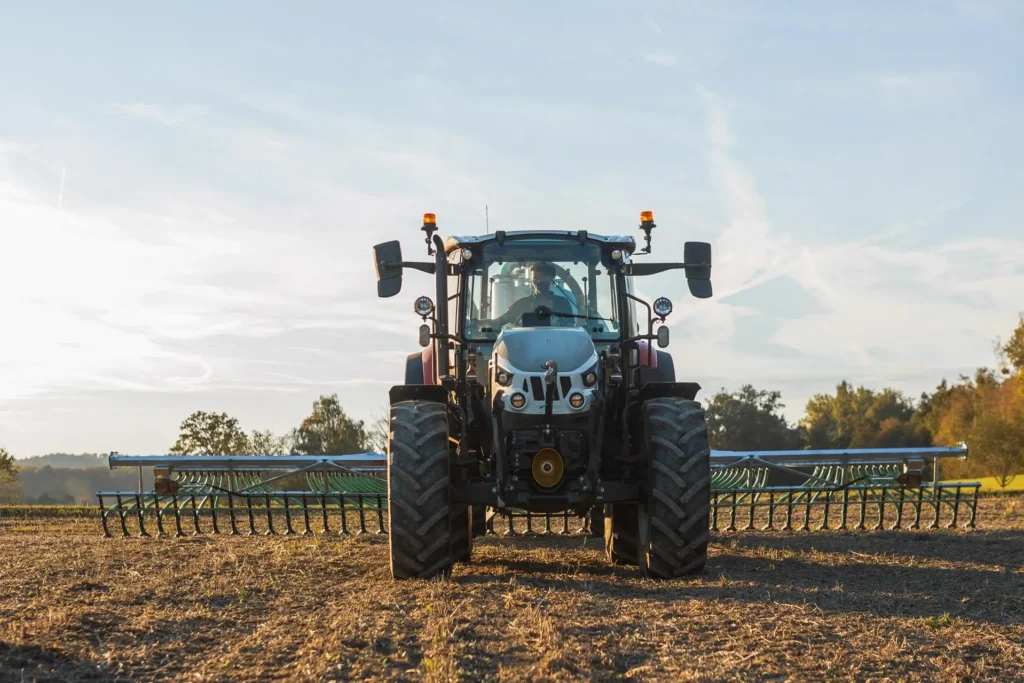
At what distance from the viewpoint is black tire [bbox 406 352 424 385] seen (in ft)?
32.0

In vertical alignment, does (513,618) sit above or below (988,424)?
below

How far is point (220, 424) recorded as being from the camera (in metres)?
44.5

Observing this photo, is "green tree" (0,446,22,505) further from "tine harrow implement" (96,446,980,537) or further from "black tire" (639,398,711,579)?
"black tire" (639,398,711,579)

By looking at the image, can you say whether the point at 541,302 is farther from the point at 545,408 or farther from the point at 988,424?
the point at 988,424

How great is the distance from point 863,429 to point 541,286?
58096 millimetres

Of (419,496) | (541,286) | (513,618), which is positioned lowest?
(513,618)

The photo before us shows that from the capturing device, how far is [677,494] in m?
7.61

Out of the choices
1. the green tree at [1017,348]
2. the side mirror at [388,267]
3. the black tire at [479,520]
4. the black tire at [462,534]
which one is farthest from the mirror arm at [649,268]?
the green tree at [1017,348]

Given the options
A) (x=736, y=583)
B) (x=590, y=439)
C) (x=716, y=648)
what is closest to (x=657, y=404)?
(x=590, y=439)

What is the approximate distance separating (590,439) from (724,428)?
43.2 metres

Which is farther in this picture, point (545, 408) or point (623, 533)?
point (623, 533)

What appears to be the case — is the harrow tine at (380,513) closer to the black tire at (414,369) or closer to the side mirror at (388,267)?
the black tire at (414,369)

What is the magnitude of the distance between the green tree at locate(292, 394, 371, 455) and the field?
31569 mm

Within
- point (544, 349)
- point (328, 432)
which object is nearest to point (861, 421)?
point (328, 432)
